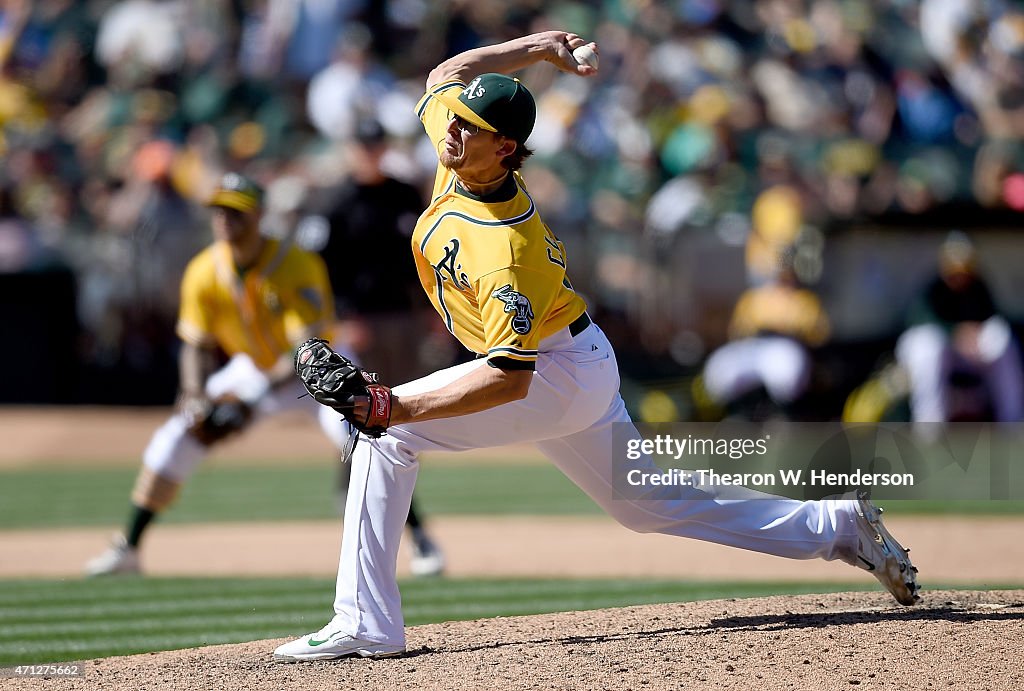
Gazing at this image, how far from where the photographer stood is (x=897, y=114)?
15.3 meters

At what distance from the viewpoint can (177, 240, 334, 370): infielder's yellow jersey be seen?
8.45 m

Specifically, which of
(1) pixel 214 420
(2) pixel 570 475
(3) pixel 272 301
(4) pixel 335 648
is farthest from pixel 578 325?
(3) pixel 272 301

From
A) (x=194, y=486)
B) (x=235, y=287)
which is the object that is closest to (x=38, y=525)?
(x=194, y=486)

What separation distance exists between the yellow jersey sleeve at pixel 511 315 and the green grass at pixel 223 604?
203cm

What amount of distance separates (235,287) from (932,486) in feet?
19.9

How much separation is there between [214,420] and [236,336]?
699 millimetres

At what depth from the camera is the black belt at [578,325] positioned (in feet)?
16.4

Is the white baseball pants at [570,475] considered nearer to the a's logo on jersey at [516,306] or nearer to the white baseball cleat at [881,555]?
the white baseball cleat at [881,555]

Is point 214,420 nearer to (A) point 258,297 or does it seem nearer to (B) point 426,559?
(A) point 258,297

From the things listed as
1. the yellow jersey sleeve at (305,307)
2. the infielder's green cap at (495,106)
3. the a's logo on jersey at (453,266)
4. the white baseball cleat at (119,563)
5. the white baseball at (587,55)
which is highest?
the white baseball at (587,55)

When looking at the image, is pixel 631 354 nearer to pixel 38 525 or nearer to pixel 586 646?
pixel 38 525

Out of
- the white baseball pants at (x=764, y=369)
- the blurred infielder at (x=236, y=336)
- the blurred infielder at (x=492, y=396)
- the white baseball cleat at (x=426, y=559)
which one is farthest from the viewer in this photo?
the white baseball pants at (x=764, y=369)

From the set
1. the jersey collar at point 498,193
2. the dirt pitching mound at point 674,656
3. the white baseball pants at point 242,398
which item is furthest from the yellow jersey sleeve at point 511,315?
the white baseball pants at point 242,398

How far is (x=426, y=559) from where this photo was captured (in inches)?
317
